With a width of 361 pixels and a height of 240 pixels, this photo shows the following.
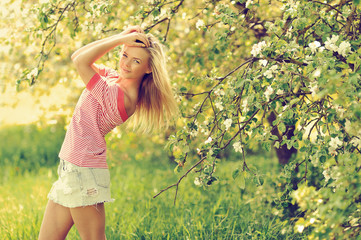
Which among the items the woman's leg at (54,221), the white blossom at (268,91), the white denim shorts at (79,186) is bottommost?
the woman's leg at (54,221)

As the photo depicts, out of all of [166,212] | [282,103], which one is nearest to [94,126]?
[282,103]

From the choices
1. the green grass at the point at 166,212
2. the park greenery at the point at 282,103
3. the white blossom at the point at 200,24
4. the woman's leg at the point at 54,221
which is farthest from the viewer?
the green grass at the point at 166,212

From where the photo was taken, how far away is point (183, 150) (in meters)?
2.54

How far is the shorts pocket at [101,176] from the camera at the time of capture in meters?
2.51

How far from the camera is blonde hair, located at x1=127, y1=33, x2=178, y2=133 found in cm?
267

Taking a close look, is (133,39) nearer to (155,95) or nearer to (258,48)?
(155,95)

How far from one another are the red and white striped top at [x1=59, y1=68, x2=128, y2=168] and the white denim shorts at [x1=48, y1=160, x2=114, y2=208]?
0.04 meters

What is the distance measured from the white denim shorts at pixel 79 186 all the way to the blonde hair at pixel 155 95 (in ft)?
1.80

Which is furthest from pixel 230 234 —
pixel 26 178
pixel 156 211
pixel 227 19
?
pixel 26 178

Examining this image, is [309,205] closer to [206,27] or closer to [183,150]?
[183,150]

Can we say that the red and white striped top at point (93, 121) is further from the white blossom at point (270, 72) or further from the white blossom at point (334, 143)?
the white blossom at point (334, 143)

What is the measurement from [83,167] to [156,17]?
1.23 m

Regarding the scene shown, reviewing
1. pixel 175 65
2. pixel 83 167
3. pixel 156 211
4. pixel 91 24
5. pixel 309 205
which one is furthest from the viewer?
pixel 175 65

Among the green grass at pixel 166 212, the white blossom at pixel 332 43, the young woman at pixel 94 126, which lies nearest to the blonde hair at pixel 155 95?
the young woman at pixel 94 126
